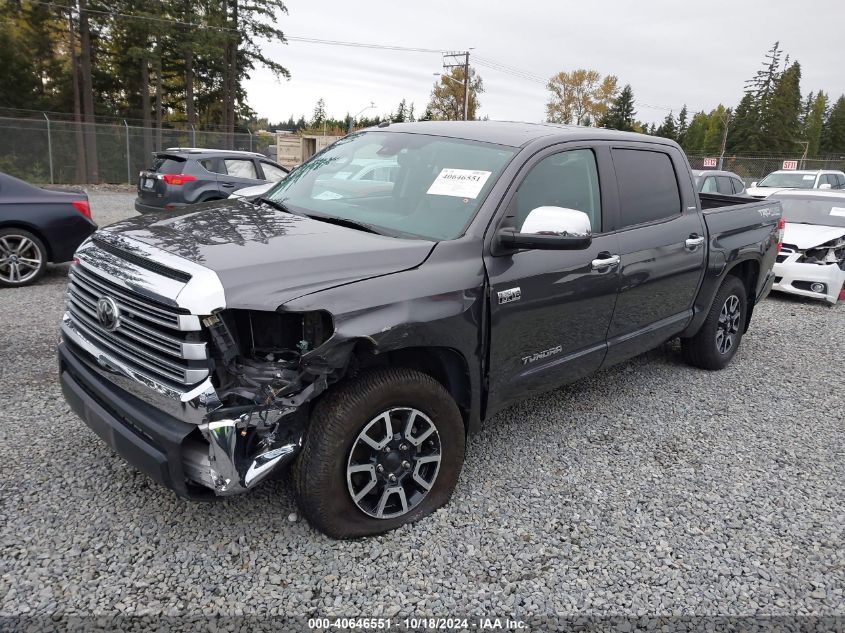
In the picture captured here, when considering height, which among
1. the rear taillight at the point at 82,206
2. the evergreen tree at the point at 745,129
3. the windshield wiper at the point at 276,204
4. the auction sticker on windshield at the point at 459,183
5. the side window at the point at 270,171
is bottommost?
the rear taillight at the point at 82,206

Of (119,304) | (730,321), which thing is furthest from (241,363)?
(730,321)

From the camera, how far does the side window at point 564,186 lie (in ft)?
11.0

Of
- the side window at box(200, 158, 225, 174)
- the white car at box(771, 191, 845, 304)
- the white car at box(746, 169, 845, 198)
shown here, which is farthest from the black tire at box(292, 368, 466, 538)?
the white car at box(746, 169, 845, 198)

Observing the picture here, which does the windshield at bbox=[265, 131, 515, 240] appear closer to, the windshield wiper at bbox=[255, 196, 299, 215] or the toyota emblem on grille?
the windshield wiper at bbox=[255, 196, 299, 215]

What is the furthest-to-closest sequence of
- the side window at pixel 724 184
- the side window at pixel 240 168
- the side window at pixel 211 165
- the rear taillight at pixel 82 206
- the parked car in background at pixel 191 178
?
the side window at pixel 724 184 → the side window at pixel 240 168 → the side window at pixel 211 165 → the parked car in background at pixel 191 178 → the rear taillight at pixel 82 206

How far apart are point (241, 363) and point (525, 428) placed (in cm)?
224

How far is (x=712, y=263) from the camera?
4.81 m

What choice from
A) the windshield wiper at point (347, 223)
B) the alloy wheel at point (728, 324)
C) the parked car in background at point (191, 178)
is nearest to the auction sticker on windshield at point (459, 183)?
the windshield wiper at point (347, 223)

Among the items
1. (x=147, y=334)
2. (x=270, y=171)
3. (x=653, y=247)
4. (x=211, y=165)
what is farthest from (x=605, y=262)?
(x=270, y=171)

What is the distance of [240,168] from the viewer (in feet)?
38.7

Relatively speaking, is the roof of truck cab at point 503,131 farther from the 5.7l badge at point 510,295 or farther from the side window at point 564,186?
the 5.7l badge at point 510,295

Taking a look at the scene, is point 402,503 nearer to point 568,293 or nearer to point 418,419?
point 418,419

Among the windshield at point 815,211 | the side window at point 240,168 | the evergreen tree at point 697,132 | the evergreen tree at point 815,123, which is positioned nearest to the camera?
the windshield at point 815,211

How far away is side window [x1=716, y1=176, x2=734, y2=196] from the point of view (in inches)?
506
